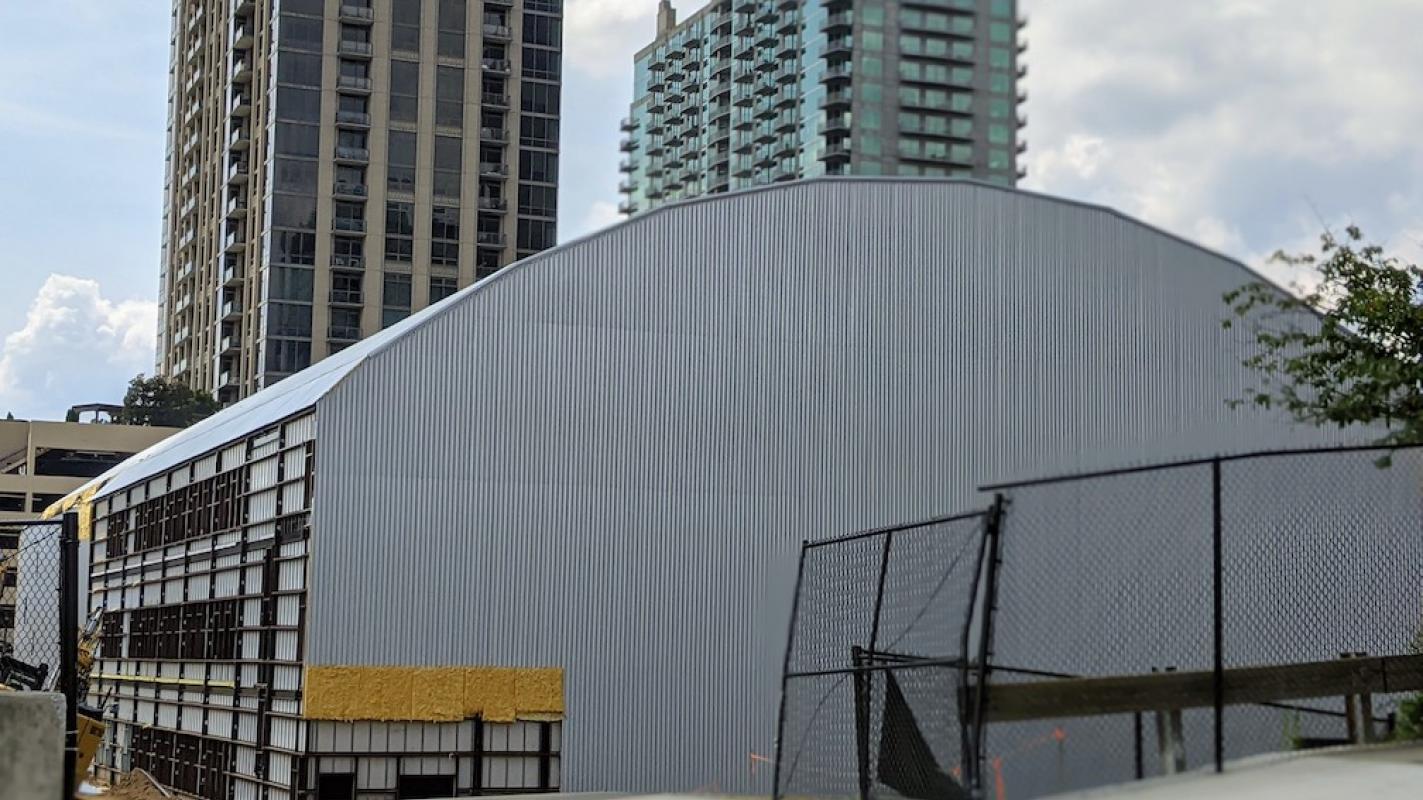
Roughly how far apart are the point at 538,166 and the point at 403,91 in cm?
1061

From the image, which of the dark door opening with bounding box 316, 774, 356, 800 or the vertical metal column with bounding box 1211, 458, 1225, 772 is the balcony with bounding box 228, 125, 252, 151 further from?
the vertical metal column with bounding box 1211, 458, 1225, 772

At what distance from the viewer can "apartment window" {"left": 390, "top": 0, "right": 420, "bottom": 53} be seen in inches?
4958

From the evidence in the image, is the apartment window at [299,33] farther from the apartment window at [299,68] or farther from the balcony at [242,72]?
the balcony at [242,72]

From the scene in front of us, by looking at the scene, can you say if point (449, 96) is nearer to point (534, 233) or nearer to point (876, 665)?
point (534, 233)

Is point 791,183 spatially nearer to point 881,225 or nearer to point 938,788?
point 881,225

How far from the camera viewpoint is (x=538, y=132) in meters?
129

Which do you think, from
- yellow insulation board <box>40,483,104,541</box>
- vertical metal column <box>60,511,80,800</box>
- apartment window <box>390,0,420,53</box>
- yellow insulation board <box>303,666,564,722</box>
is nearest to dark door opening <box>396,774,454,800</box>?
yellow insulation board <box>303,666,564,722</box>

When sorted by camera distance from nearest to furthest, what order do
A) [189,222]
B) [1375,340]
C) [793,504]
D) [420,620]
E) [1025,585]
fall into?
[1025,585] < [1375,340] < [420,620] < [793,504] < [189,222]

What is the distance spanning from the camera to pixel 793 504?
1207 inches

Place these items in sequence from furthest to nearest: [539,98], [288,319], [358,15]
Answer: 1. [539,98]
2. [358,15]
3. [288,319]

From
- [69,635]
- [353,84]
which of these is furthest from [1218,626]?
[353,84]

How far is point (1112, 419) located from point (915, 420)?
3781 mm

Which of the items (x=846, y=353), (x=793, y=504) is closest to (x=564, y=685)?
(x=793, y=504)

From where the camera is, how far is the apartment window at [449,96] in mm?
126688
